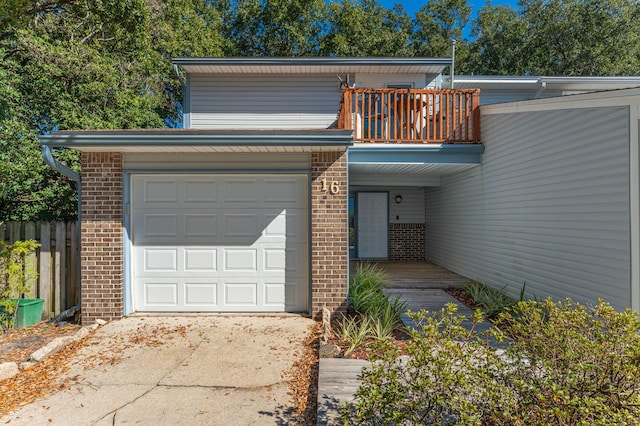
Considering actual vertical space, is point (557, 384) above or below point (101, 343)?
above

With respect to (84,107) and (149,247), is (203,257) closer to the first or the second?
(149,247)

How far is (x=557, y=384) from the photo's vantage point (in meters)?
2.31

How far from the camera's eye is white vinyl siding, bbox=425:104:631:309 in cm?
430

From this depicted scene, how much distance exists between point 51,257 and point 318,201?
473 centimetres

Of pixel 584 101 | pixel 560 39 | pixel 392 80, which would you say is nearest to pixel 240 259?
pixel 584 101

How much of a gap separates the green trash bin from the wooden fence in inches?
12.8

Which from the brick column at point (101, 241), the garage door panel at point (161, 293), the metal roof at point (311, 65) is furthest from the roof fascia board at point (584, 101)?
the brick column at point (101, 241)

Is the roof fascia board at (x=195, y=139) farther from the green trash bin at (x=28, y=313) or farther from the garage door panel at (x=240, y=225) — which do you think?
the green trash bin at (x=28, y=313)

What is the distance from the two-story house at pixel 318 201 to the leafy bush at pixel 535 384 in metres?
2.40

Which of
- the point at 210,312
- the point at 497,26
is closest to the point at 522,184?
the point at 210,312

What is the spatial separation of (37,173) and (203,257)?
19.1 feet

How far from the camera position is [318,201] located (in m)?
5.16

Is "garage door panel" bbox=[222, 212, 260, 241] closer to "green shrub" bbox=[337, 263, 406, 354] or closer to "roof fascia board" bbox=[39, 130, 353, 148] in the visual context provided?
"roof fascia board" bbox=[39, 130, 353, 148]

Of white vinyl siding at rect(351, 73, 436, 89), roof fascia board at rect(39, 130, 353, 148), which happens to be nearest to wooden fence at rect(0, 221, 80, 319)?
roof fascia board at rect(39, 130, 353, 148)
